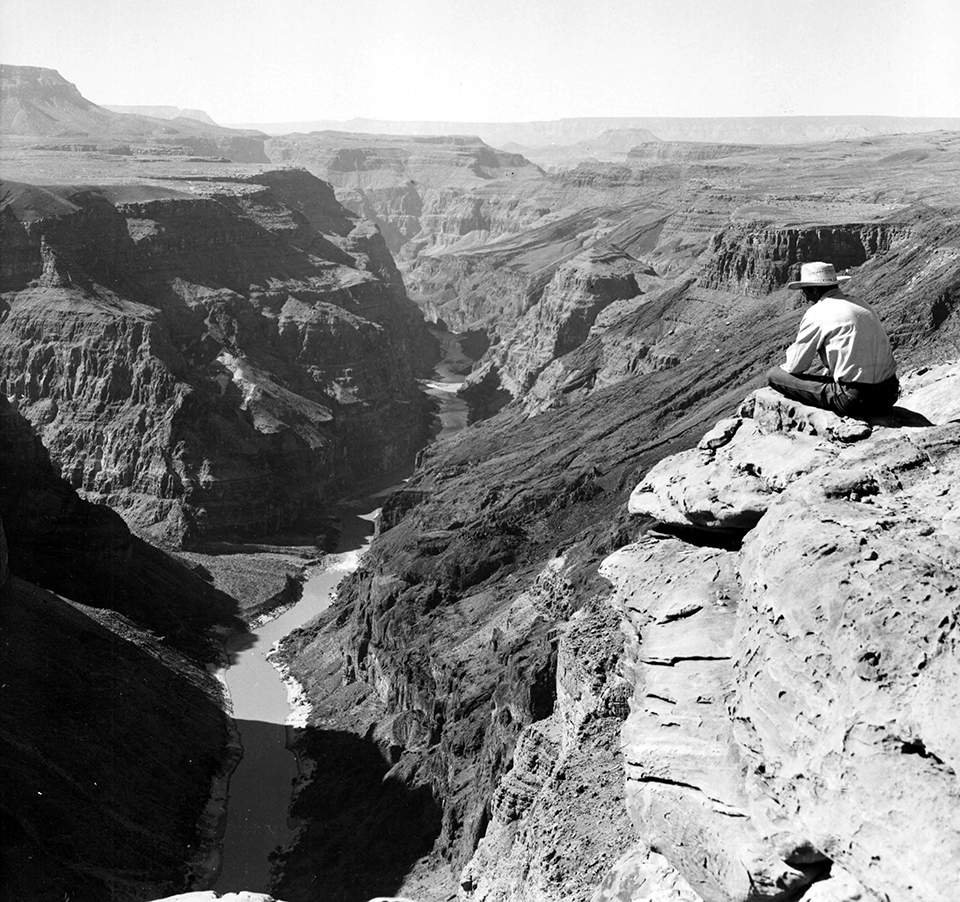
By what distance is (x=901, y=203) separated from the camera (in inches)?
4875

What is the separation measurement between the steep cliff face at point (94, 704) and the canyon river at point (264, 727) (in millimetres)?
1243

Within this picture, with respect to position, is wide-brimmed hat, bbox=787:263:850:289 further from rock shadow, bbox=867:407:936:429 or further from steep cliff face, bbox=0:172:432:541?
steep cliff face, bbox=0:172:432:541

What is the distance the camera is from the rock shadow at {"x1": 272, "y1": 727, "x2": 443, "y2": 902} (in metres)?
40.7

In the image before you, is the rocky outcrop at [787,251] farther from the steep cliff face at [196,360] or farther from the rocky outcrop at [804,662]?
the rocky outcrop at [804,662]

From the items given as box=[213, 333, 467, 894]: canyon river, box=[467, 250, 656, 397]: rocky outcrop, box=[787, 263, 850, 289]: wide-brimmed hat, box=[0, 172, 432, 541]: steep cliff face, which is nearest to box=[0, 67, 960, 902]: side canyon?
box=[0, 172, 432, 541]: steep cliff face

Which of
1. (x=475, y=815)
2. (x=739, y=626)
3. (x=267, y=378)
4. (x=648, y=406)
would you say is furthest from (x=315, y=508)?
(x=739, y=626)

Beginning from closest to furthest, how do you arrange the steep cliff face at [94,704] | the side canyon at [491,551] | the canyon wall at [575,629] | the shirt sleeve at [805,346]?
1. the side canyon at [491,551]
2. the canyon wall at [575,629]
3. the shirt sleeve at [805,346]
4. the steep cliff face at [94,704]

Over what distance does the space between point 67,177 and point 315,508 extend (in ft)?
196

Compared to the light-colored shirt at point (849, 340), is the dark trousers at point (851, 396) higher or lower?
lower

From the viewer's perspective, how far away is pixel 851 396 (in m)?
14.8

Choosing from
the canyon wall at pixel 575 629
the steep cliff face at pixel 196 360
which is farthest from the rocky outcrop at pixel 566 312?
the steep cliff face at pixel 196 360

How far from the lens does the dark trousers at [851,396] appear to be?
1483cm

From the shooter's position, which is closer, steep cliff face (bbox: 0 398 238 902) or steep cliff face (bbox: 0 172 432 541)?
steep cliff face (bbox: 0 398 238 902)

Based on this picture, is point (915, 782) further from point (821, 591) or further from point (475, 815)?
point (475, 815)
